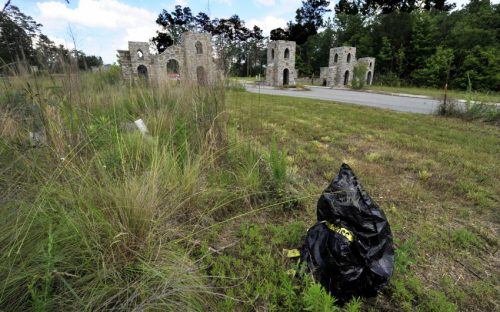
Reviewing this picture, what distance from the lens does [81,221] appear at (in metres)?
0.98

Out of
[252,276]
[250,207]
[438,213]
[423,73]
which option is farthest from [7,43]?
[423,73]

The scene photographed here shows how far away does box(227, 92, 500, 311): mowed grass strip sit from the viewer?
4.13ft

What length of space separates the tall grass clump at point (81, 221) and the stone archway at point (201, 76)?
0.89 meters

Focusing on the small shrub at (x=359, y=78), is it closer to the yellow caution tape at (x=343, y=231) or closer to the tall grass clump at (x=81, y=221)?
the tall grass clump at (x=81, y=221)

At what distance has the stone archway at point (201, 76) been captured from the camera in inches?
86.4

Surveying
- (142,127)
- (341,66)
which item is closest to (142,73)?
(142,127)

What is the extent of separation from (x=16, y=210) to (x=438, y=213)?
2537 millimetres

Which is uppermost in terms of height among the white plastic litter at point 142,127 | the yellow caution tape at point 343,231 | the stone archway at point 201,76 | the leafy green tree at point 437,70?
Answer: the leafy green tree at point 437,70

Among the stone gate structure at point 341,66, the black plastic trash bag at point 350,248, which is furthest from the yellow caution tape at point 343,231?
the stone gate structure at point 341,66

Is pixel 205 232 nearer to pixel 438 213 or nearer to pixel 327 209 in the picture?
pixel 327 209

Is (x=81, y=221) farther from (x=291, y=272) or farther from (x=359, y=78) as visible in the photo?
(x=359, y=78)

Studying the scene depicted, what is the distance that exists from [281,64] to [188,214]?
1932 centimetres

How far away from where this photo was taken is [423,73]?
2217 centimetres

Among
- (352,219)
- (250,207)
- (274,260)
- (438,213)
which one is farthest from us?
(438,213)
